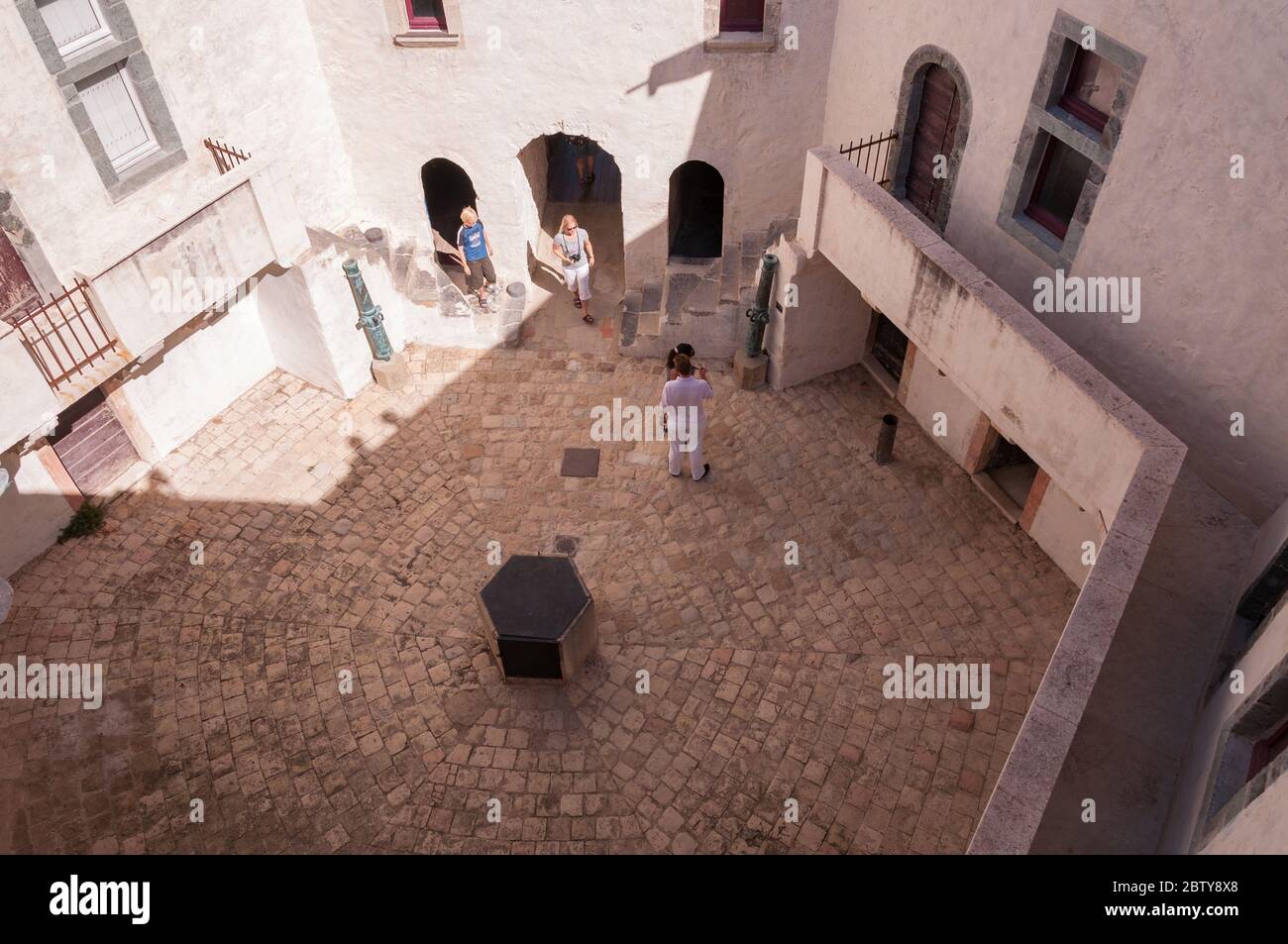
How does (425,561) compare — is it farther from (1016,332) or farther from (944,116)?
(944,116)

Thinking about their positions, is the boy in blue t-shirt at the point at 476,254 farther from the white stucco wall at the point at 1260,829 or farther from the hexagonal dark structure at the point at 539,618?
the white stucco wall at the point at 1260,829

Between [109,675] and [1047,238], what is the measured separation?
1181 centimetres

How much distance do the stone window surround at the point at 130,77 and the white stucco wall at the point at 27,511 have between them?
351cm

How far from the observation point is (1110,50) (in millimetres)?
8945

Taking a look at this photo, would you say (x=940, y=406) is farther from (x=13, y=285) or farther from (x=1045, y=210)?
(x=13, y=285)

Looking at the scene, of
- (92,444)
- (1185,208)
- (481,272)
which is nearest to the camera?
(1185,208)

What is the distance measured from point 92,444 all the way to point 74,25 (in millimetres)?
5139

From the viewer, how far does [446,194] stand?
18.2 meters

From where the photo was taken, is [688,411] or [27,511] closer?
[27,511]

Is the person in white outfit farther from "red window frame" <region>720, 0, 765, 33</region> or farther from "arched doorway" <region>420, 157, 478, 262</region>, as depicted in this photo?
"arched doorway" <region>420, 157, 478, 262</region>

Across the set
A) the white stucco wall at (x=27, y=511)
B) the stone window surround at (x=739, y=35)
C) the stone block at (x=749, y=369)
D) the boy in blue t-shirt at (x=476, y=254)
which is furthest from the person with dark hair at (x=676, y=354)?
the white stucco wall at (x=27, y=511)

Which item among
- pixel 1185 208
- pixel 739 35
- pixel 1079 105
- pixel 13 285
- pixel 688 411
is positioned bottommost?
pixel 688 411

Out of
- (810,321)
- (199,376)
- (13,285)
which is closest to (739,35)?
(810,321)

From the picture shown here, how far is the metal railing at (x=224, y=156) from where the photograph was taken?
41.8 ft
